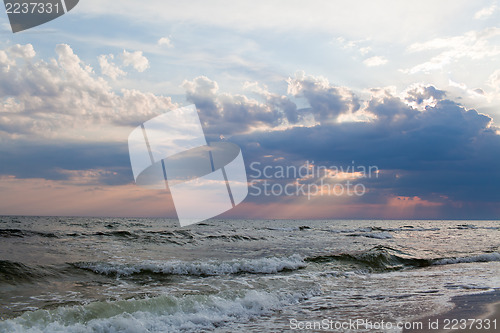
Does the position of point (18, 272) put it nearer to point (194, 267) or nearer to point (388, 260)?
point (194, 267)

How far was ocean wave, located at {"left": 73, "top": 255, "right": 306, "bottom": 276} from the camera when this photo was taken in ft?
37.6

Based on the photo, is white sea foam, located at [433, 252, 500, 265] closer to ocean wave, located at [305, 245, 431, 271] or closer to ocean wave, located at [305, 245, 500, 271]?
ocean wave, located at [305, 245, 500, 271]

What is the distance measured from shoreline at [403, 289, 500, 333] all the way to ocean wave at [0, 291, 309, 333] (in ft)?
10.2

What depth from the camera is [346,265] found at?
14.5 metres

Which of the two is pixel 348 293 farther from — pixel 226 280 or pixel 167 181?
pixel 167 181

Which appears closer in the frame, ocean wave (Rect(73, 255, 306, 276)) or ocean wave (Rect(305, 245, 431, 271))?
ocean wave (Rect(73, 255, 306, 276))

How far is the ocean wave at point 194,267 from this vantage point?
11.5m

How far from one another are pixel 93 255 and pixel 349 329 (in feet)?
38.9

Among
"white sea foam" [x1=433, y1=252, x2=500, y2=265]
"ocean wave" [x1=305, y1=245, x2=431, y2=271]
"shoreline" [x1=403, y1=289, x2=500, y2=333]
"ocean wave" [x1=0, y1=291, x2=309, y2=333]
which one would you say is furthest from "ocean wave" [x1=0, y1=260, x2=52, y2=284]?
"white sea foam" [x1=433, y1=252, x2=500, y2=265]

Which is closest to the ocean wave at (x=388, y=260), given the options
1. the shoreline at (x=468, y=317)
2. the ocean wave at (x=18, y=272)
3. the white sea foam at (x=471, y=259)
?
the white sea foam at (x=471, y=259)

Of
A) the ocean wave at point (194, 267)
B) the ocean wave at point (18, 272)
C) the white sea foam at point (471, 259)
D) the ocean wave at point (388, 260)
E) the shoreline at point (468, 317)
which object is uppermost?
the ocean wave at point (18, 272)

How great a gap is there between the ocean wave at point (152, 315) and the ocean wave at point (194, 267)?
4432 millimetres

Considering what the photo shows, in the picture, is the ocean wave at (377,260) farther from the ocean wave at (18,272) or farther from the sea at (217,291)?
the ocean wave at (18,272)

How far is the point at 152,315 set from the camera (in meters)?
6.58
